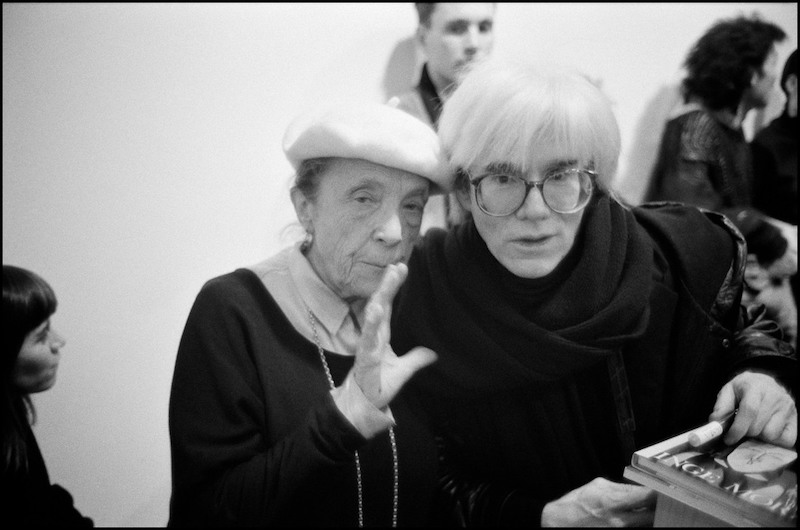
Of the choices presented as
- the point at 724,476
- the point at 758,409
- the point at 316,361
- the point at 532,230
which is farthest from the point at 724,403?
the point at 316,361

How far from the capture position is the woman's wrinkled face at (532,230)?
2.83 ft

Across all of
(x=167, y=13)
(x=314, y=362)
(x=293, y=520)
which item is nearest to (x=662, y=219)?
(x=314, y=362)

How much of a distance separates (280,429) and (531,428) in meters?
0.42

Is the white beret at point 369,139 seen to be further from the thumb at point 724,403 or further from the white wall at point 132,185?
the thumb at point 724,403

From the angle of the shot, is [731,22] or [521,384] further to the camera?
[731,22]

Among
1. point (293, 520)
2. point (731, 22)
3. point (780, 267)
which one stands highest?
point (731, 22)

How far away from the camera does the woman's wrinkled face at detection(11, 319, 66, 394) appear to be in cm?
80

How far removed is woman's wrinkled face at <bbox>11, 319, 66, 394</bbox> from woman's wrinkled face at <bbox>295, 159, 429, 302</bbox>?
0.43 metres

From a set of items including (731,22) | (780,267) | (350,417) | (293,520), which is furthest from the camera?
(731,22)

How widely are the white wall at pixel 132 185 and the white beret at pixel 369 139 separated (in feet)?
0.71

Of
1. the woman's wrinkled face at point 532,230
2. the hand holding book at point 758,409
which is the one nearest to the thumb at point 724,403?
the hand holding book at point 758,409

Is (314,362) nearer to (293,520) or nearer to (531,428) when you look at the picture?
(293,520)

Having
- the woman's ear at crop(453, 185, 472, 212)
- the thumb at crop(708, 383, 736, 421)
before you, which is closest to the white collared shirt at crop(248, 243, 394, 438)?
the woman's ear at crop(453, 185, 472, 212)

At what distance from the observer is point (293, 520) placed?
34.0 inches
